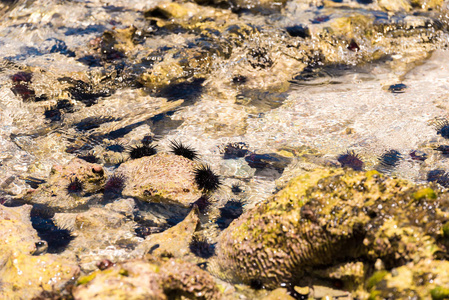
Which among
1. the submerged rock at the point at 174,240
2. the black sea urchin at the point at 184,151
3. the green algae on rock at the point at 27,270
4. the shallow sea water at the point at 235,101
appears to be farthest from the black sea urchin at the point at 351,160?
the green algae on rock at the point at 27,270

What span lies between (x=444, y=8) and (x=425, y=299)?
11875 millimetres

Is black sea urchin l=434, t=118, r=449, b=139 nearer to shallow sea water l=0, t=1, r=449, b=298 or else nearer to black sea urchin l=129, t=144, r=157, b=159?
shallow sea water l=0, t=1, r=449, b=298

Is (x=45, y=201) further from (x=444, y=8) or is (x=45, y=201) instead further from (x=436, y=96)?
(x=444, y=8)

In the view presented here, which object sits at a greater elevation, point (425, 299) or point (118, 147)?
point (425, 299)

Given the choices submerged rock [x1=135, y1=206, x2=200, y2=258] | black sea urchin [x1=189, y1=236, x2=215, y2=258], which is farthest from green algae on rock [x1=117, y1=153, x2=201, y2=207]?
black sea urchin [x1=189, y1=236, x2=215, y2=258]

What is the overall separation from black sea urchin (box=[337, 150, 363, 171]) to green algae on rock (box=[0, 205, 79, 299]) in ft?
15.5

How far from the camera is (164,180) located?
6242 mm

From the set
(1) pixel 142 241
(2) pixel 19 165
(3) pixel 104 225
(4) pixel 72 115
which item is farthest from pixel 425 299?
(4) pixel 72 115

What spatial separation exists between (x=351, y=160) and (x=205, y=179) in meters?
2.70

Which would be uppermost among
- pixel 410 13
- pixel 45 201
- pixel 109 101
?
pixel 410 13

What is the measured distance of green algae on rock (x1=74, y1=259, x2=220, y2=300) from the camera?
3.22m

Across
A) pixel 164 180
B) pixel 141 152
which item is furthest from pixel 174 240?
pixel 141 152

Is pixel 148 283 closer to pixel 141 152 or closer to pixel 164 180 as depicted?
pixel 164 180

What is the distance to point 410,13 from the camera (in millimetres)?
11938
